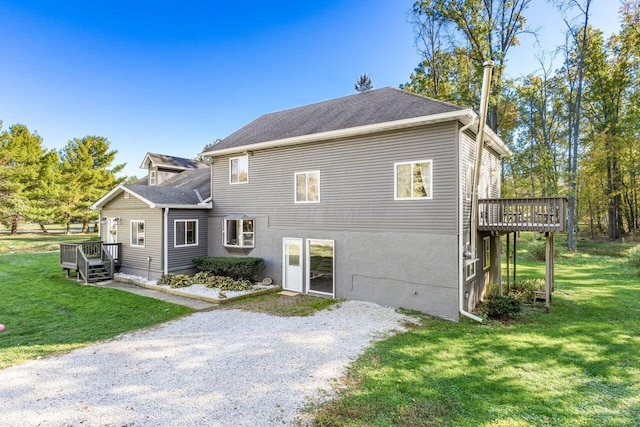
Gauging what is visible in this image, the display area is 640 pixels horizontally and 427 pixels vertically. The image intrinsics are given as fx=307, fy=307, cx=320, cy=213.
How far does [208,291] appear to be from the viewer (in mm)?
10688

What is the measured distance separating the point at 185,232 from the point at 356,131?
27.0 feet

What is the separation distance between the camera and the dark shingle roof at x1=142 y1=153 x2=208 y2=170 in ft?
58.2

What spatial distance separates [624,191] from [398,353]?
3414 centimetres

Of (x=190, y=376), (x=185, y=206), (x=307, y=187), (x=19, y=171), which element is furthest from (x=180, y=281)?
(x=19, y=171)

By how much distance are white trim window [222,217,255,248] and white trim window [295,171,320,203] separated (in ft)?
8.42

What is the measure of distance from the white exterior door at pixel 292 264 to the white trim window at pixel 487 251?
6785 mm

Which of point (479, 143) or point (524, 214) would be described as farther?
point (524, 214)

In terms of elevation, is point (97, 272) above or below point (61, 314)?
above

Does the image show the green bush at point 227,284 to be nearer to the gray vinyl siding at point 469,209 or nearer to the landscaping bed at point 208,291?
the landscaping bed at point 208,291

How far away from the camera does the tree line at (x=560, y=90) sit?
17469 mm

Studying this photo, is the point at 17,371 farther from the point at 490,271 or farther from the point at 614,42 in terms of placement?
the point at 614,42

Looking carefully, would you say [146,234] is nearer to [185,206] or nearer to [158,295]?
[185,206]

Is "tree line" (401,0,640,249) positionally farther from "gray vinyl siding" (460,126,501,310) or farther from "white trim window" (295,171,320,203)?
"white trim window" (295,171,320,203)

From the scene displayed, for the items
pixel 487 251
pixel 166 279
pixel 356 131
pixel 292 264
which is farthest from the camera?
pixel 487 251
